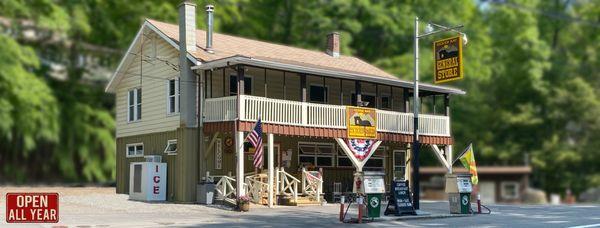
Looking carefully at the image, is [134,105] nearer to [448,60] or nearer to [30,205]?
[448,60]

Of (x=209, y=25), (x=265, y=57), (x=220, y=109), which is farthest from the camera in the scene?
(x=265, y=57)

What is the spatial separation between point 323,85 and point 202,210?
9.10 meters

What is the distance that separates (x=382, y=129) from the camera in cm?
2806

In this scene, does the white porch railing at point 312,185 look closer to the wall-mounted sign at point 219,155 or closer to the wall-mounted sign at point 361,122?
the wall-mounted sign at point 361,122

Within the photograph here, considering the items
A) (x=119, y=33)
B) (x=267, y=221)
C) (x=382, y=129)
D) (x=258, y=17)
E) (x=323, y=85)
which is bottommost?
(x=267, y=221)

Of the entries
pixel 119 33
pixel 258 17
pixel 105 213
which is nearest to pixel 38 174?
pixel 119 33

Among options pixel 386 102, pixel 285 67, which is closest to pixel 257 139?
pixel 285 67

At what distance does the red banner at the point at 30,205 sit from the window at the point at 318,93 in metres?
16.7

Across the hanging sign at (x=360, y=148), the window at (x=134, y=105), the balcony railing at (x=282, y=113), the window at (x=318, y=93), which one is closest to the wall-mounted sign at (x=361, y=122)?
the hanging sign at (x=360, y=148)

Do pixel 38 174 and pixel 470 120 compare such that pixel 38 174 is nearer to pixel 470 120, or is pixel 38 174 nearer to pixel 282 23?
pixel 282 23

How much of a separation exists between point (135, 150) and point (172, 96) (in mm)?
4198

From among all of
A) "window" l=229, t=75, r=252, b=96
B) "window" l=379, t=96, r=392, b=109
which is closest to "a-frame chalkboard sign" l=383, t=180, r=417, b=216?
"window" l=229, t=75, r=252, b=96

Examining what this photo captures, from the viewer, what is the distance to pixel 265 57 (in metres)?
27.0

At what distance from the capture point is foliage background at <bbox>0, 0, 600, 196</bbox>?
30.9 meters
